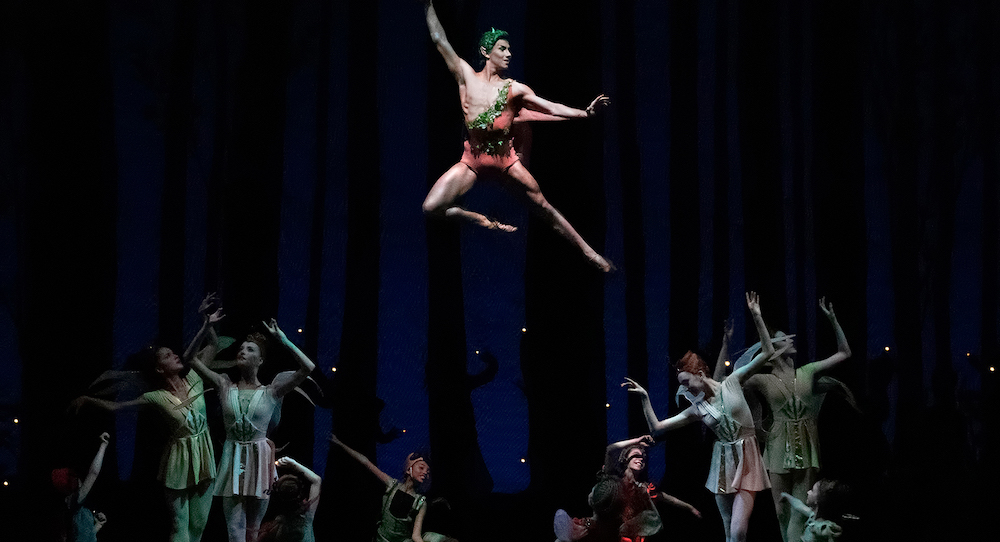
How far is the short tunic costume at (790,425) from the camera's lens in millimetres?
5570

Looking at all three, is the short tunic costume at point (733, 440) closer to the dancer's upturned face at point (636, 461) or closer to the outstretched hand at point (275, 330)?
the dancer's upturned face at point (636, 461)

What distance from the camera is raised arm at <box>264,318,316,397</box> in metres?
5.22

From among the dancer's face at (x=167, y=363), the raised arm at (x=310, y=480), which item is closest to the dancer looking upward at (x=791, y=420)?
the raised arm at (x=310, y=480)

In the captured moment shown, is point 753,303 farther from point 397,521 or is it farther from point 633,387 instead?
point 397,521

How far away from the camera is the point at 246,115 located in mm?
5793

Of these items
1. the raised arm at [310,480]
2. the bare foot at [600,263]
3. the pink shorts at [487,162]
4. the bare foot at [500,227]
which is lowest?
the raised arm at [310,480]

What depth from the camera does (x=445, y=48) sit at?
17.3 feet

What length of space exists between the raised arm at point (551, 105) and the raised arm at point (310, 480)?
196 cm

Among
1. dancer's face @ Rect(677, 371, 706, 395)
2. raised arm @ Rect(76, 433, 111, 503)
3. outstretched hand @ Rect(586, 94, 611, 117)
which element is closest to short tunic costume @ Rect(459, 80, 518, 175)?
outstretched hand @ Rect(586, 94, 611, 117)

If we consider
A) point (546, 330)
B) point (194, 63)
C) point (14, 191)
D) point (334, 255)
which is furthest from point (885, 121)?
point (14, 191)

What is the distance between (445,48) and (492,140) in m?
0.48

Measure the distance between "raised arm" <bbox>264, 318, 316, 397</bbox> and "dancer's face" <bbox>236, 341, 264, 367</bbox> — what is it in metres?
0.11

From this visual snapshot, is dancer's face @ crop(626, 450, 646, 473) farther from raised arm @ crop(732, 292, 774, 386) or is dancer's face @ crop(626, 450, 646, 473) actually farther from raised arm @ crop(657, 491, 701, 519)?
raised arm @ crop(732, 292, 774, 386)

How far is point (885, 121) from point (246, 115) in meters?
3.37
